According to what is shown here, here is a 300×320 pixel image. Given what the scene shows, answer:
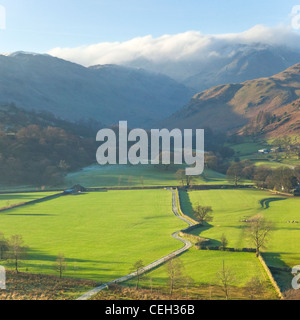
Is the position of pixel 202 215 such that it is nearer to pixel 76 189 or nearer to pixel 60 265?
pixel 60 265

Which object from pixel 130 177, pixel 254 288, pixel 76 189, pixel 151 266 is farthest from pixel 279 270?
pixel 130 177

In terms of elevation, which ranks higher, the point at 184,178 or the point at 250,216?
the point at 184,178

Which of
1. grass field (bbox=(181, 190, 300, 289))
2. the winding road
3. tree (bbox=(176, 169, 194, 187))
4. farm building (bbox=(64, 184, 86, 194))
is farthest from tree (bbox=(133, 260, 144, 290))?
tree (bbox=(176, 169, 194, 187))

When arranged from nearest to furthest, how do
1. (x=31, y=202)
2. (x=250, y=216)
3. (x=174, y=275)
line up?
1. (x=174, y=275)
2. (x=250, y=216)
3. (x=31, y=202)

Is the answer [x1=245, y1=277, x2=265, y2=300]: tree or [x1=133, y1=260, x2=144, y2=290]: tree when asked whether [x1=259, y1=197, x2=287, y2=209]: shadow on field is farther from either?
[x1=133, y1=260, x2=144, y2=290]: tree

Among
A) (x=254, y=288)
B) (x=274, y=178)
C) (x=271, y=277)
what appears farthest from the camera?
(x=274, y=178)
